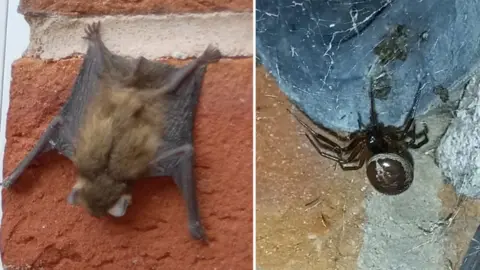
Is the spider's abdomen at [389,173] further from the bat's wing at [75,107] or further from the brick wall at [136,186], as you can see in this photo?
the bat's wing at [75,107]

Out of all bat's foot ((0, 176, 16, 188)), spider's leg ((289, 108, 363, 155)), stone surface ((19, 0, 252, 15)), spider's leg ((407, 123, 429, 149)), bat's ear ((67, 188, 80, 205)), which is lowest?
bat's foot ((0, 176, 16, 188))

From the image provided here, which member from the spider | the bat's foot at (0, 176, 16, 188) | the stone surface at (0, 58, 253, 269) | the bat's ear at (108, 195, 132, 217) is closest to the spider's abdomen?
the spider

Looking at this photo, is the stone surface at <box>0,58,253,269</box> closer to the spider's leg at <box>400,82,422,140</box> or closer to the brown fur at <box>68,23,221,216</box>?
the brown fur at <box>68,23,221,216</box>

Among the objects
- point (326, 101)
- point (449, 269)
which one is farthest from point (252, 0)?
point (449, 269)

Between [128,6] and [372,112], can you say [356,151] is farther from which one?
[128,6]

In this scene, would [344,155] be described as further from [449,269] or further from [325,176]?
[449,269]

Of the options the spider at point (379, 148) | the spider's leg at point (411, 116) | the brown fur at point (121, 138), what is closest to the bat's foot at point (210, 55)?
the brown fur at point (121, 138)
